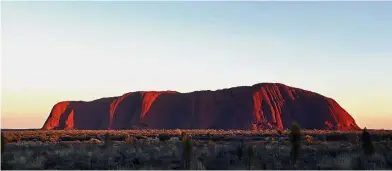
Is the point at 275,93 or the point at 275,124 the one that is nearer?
the point at 275,124

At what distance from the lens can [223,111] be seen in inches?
4038

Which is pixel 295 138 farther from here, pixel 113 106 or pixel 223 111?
pixel 113 106

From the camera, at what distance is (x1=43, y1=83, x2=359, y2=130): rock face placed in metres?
98.8

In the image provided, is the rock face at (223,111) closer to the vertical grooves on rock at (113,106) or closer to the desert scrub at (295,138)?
the vertical grooves on rock at (113,106)

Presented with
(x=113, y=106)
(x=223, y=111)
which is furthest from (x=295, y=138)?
(x=113, y=106)

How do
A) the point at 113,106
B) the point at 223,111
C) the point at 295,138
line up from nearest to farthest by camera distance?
the point at 295,138 < the point at 223,111 < the point at 113,106

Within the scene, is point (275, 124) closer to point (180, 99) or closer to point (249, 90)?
point (249, 90)

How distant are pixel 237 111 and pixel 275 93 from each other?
11.7 metres

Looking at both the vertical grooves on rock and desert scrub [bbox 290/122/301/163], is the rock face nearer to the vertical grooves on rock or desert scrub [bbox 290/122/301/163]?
the vertical grooves on rock

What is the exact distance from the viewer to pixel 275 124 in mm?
97750

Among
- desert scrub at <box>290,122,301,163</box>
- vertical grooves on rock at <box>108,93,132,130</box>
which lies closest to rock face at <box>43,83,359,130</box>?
vertical grooves on rock at <box>108,93,132,130</box>

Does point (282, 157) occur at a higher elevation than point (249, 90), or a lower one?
lower

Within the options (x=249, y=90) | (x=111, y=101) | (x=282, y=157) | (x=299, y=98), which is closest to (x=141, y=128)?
(x=111, y=101)

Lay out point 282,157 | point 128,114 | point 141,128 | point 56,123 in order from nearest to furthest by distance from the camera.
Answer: point 282,157 < point 141,128 < point 128,114 < point 56,123
